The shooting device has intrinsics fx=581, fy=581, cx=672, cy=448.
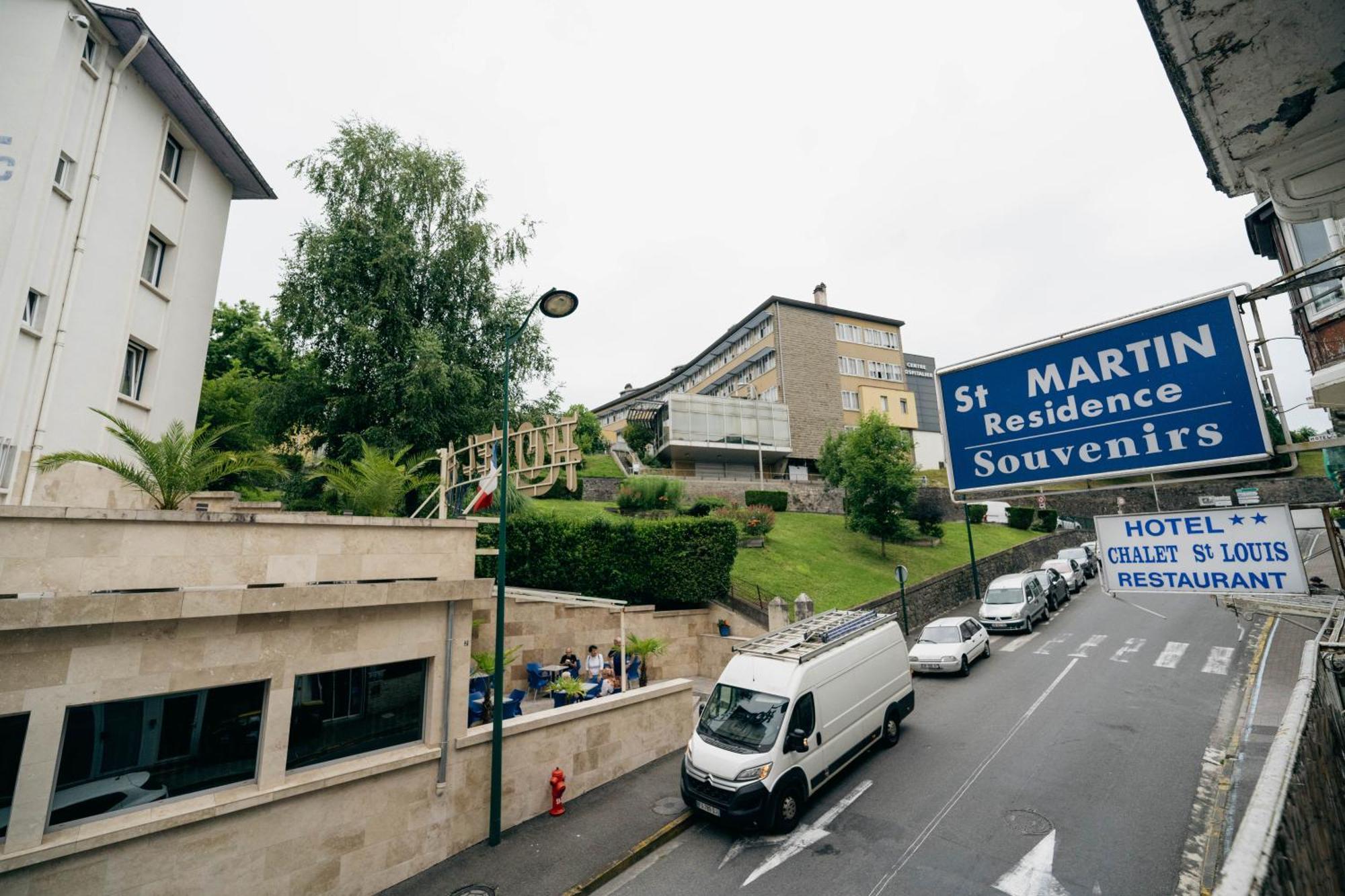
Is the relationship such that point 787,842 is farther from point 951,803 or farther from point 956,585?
point 956,585

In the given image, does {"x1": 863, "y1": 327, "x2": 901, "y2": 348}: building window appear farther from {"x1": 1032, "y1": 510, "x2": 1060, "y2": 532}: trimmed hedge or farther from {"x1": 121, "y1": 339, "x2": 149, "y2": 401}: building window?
{"x1": 121, "y1": 339, "x2": 149, "y2": 401}: building window

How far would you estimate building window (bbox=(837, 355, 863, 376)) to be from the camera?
170ft

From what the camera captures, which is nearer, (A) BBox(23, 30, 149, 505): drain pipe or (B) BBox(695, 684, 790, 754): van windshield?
(B) BBox(695, 684, 790, 754): van windshield

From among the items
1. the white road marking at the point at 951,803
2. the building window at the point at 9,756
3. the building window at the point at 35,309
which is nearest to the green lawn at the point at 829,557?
the white road marking at the point at 951,803

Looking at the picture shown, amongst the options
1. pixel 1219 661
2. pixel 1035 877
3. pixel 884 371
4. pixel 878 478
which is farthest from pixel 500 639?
pixel 884 371

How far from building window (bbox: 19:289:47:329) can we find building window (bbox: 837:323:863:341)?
49401 millimetres

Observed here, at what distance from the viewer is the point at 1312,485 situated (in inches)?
1575

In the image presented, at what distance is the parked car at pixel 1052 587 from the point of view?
2400 cm

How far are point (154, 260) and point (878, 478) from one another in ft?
92.2

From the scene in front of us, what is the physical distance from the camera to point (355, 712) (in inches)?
333

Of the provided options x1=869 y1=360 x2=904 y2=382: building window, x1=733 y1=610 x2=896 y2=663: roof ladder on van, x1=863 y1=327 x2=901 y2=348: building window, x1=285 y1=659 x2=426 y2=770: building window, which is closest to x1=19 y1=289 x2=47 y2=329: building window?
x1=285 y1=659 x2=426 y2=770: building window

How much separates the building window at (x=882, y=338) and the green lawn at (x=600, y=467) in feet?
85.4

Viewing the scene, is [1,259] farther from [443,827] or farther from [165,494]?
[443,827]

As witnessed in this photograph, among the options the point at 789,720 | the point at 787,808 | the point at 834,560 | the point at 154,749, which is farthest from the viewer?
the point at 834,560
